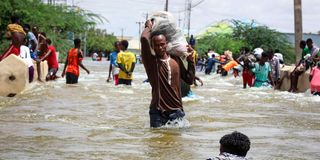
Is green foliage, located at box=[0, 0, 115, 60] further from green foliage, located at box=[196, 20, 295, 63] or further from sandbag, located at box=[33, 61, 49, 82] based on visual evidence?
green foliage, located at box=[196, 20, 295, 63]

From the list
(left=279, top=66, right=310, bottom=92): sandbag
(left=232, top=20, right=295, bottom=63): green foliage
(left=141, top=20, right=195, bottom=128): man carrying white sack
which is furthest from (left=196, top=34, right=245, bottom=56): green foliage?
(left=141, top=20, right=195, bottom=128): man carrying white sack

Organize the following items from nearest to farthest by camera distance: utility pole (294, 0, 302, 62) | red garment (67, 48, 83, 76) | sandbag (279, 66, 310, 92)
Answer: red garment (67, 48, 83, 76)
sandbag (279, 66, 310, 92)
utility pole (294, 0, 302, 62)

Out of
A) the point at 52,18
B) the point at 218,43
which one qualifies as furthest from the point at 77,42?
the point at 218,43

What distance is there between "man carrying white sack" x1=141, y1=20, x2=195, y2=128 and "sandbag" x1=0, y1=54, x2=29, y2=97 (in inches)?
217

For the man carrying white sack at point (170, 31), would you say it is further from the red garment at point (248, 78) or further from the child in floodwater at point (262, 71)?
the red garment at point (248, 78)

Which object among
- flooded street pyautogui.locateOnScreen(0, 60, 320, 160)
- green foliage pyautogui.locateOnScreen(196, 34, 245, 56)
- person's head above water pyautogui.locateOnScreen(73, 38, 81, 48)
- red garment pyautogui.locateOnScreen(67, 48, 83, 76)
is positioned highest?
green foliage pyautogui.locateOnScreen(196, 34, 245, 56)

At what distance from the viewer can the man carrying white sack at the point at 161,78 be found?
7668 millimetres

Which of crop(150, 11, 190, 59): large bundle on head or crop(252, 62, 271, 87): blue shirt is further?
crop(252, 62, 271, 87): blue shirt

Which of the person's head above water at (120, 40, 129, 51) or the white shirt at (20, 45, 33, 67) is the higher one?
the person's head above water at (120, 40, 129, 51)

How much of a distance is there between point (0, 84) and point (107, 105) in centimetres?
237

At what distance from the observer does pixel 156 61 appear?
25.3 feet

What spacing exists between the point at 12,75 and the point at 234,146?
926cm

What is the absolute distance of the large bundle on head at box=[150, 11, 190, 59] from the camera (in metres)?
7.88

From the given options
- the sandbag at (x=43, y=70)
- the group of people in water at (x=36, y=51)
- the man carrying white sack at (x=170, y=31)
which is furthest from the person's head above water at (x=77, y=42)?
the man carrying white sack at (x=170, y=31)
